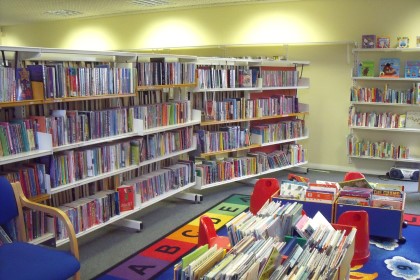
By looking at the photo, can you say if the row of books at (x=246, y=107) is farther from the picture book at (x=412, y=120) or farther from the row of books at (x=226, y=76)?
the picture book at (x=412, y=120)

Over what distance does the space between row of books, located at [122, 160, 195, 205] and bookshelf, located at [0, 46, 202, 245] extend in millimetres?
25

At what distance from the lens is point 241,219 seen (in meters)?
2.41

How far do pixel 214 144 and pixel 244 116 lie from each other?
0.63 metres

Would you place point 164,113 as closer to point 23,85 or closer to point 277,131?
point 23,85

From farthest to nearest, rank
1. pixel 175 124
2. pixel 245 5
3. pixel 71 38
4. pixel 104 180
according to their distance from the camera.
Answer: pixel 71 38 < pixel 245 5 < pixel 175 124 < pixel 104 180

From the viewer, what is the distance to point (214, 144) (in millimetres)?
5066

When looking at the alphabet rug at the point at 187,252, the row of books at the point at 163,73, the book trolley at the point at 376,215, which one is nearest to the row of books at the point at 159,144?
the row of books at the point at 163,73

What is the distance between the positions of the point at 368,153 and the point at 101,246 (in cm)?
440

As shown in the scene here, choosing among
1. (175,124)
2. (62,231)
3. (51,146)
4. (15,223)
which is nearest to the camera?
(15,223)

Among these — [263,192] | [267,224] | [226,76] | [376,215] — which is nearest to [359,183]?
[376,215]

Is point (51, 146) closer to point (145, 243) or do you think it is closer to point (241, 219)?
point (145, 243)

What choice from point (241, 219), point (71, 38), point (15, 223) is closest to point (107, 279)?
point (15, 223)

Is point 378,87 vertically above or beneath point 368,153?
above

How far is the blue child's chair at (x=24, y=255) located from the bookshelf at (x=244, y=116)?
2.55m
